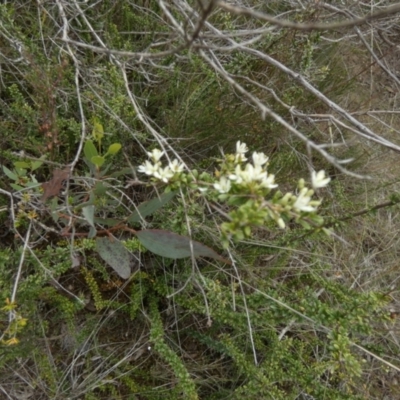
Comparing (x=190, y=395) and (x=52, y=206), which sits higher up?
(x=52, y=206)

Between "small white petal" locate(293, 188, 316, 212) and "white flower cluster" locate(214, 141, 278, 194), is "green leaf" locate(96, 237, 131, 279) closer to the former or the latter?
"white flower cluster" locate(214, 141, 278, 194)

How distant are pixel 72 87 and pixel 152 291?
2.80ft

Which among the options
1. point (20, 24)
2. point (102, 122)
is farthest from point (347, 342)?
point (20, 24)

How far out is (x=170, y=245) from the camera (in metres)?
1.32

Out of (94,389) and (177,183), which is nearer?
(177,183)

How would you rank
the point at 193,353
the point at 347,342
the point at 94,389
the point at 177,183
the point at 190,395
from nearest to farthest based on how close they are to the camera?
the point at 177,183 < the point at 347,342 < the point at 190,395 < the point at 94,389 < the point at 193,353

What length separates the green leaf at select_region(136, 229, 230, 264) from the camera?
1293mm

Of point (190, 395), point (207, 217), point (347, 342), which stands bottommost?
point (190, 395)

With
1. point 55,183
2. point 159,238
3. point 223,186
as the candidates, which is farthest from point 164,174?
point 55,183

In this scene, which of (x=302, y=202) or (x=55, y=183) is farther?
(x=55, y=183)

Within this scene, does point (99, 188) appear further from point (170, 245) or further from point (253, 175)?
point (253, 175)

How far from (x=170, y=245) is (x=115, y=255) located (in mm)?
225

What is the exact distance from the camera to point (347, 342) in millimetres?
1281

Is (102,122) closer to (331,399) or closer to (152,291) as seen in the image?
(152,291)
